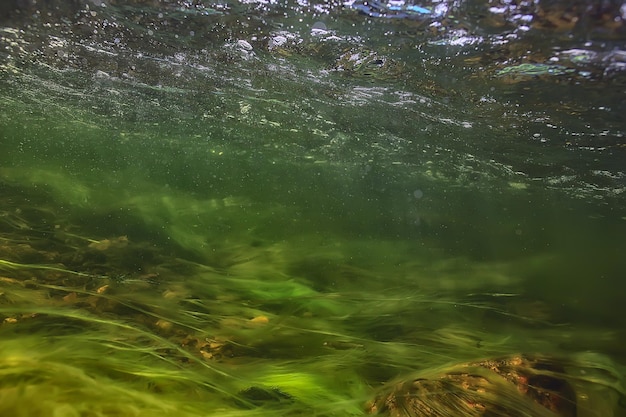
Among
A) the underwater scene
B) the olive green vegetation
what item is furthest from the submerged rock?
the olive green vegetation

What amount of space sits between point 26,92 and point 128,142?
5838 millimetres

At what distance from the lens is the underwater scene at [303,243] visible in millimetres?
4402

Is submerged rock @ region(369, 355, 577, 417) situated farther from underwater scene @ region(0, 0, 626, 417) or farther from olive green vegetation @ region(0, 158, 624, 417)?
olive green vegetation @ region(0, 158, 624, 417)

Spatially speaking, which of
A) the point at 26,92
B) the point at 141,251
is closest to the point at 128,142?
the point at 26,92

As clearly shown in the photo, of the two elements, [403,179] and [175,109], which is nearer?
[175,109]

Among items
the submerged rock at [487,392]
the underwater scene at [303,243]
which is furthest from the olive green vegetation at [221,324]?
the submerged rock at [487,392]

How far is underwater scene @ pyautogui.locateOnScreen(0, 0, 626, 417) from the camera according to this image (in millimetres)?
4402

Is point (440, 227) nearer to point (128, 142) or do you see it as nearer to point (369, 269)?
point (369, 269)

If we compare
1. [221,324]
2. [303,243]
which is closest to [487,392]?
[221,324]

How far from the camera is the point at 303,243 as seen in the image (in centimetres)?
880

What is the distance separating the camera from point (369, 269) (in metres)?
7.80

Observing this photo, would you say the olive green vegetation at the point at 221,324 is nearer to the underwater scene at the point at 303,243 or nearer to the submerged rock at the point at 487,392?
the underwater scene at the point at 303,243

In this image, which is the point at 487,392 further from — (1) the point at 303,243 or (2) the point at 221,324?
(1) the point at 303,243

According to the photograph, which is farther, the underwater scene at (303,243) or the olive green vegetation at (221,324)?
the underwater scene at (303,243)
